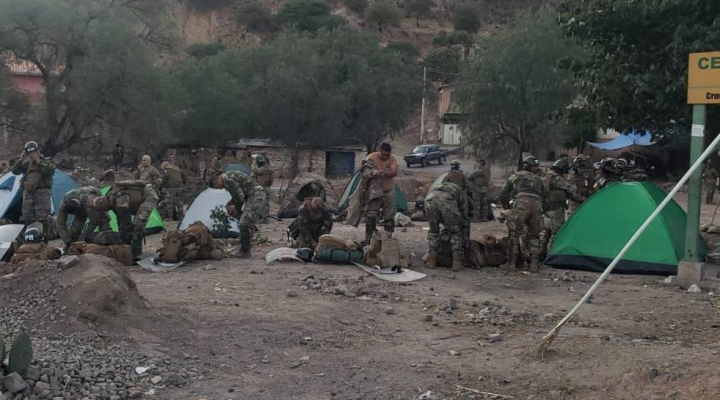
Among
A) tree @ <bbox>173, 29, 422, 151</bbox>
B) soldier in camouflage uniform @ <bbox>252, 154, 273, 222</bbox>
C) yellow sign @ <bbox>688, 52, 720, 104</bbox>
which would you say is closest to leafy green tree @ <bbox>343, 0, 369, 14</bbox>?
tree @ <bbox>173, 29, 422, 151</bbox>

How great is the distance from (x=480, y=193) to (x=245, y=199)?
27.8 feet

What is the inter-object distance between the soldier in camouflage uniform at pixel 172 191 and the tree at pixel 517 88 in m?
15.3

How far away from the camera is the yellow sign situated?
30.1ft

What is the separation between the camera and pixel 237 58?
126ft

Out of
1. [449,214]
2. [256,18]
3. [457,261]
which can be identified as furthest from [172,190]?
[256,18]

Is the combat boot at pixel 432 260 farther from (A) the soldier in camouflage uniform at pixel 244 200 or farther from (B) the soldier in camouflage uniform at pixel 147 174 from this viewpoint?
(B) the soldier in camouflage uniform at pixel 147 174

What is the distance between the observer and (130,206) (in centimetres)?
1033

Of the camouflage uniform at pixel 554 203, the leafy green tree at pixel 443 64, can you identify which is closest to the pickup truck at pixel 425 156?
the leafy green tree at pixel 443 64

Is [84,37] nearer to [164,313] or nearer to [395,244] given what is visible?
[395,244]

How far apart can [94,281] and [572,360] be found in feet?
13.7

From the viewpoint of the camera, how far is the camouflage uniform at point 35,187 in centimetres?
1199

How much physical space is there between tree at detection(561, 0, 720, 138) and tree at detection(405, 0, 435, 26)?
72.0 m

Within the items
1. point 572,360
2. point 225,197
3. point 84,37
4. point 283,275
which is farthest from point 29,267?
point 84,37

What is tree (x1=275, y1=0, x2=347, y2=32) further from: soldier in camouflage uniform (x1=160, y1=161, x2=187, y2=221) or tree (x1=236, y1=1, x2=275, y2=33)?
soldier in camouflage uniform (x1=160, y1=161, x2=187, y2=221)
